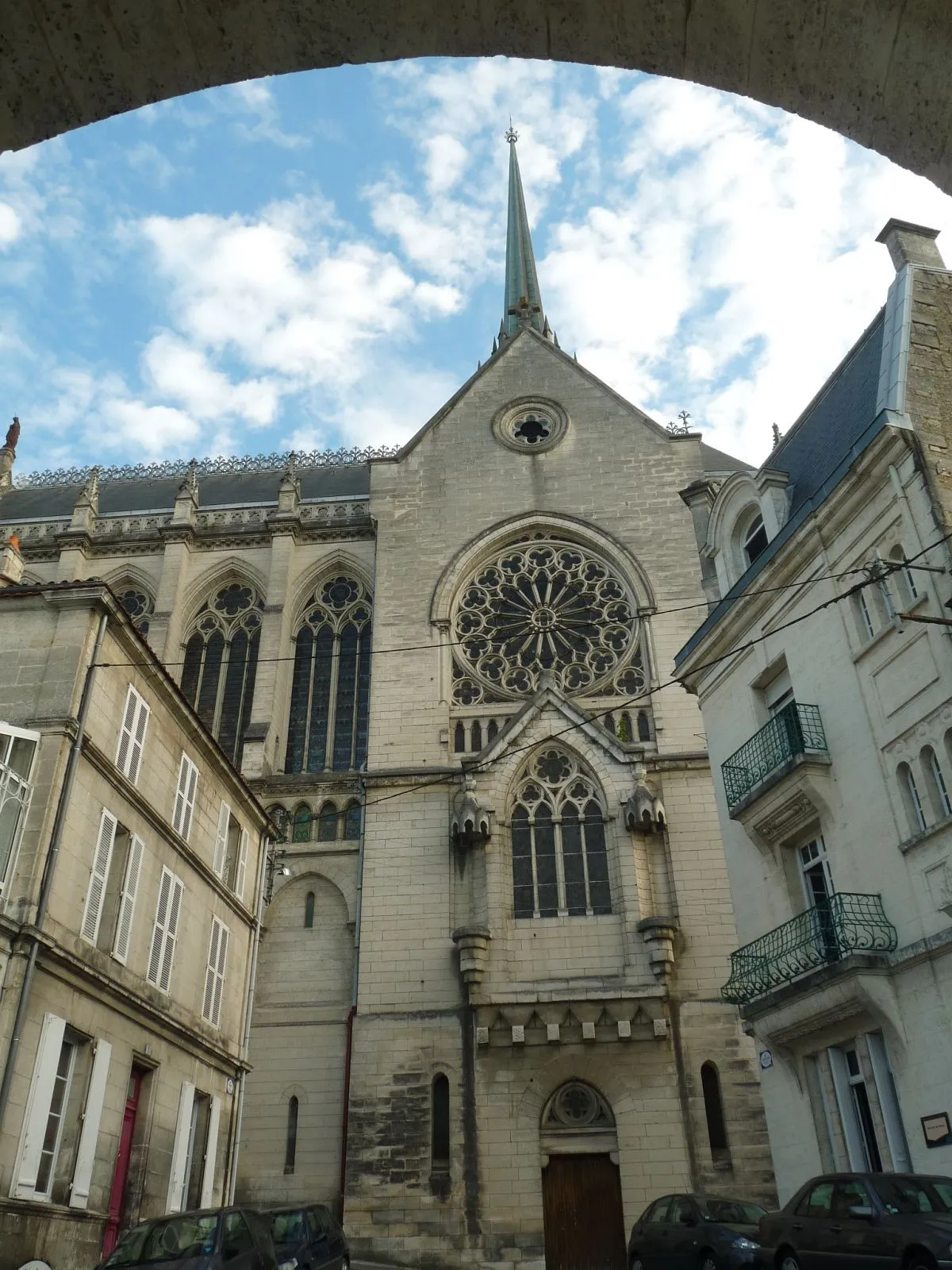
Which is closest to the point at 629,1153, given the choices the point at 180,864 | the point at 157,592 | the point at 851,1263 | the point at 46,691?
the point at 180,864

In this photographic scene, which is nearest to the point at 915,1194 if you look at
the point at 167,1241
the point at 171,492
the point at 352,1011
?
the point at 167,1241

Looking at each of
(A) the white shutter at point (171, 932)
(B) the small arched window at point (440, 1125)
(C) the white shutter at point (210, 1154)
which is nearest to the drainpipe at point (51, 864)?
(A) the white shutter at point (171, 932)

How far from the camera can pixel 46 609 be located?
13.9 m

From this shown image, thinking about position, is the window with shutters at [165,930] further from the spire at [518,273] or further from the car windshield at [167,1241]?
the spire at [518,273]

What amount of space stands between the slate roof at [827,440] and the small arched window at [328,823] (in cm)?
1028

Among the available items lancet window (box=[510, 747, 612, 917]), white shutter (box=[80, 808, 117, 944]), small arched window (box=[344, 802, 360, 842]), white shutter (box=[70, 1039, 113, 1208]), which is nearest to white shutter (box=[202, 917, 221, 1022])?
white shutter (box=[70, 1039, 113, 1208])

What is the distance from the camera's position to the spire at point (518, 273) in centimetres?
4894

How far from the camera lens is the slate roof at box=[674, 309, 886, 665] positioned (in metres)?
14.3

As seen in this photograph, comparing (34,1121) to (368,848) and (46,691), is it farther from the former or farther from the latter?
(368,848)

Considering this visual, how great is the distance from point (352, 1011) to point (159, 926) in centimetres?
818

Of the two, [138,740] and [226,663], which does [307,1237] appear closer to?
[138,740]

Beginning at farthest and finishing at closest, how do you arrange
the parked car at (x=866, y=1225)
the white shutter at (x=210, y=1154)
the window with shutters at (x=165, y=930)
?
the white shutter at (x=210, y=1154) < the window with shutters at (x=165, y=930) < the parked car at (x=866, y=1225)

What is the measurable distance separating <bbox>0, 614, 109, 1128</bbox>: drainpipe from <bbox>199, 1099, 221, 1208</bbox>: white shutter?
19.1ft

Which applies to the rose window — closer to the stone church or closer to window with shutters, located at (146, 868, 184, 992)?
the stone church
